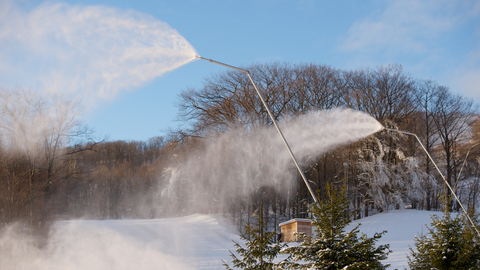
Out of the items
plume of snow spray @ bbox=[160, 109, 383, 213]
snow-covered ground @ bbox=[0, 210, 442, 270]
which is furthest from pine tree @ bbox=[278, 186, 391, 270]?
plume of snow spray @ bbox=[160, 109, 383, 213]

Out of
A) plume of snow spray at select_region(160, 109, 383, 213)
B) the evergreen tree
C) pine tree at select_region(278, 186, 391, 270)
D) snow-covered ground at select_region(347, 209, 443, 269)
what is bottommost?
snow-covered ground at select_region(347, 209, 443, 269)

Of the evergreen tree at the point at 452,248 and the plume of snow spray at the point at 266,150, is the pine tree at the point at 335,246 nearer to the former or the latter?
the evergreen tree at the point at 452,248

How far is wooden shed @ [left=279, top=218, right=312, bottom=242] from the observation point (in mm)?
22319

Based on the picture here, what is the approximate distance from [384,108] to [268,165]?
13562mm

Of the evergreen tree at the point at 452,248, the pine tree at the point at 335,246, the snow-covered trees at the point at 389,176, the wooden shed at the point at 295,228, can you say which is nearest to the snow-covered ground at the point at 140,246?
the snow-covered trees at the point at 389,176

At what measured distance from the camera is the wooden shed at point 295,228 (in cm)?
2232

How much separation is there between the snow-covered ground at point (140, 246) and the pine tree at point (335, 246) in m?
8.76

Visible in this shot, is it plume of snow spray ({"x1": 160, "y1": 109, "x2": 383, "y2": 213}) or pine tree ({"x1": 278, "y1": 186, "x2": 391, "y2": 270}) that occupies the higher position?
plume of snow spray ({"x1": 160, "y1": 109, "x2": 383, "y2": 213})

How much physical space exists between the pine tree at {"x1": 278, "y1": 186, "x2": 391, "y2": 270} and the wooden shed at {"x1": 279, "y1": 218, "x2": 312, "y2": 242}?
15847mm

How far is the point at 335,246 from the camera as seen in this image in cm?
599

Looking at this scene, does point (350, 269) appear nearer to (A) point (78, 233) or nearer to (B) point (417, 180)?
(A) point (78, 233)

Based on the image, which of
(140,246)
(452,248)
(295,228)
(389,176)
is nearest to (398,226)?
(389,176)

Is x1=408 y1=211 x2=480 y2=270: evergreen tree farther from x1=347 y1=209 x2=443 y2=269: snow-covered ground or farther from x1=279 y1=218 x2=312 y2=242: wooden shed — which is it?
x1=279 y1=218 x2=312 y2=242: wooden shed

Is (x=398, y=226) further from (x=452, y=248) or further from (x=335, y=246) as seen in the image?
(x=335, y=246)
